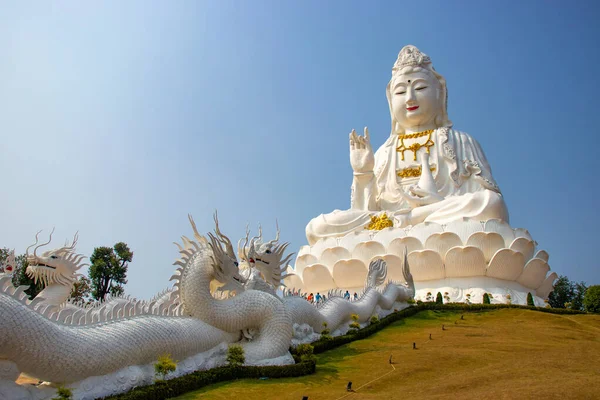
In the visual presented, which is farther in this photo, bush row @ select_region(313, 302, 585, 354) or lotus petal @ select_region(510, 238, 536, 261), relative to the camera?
lotus petal @ select_region(510, 238, 536, 261)

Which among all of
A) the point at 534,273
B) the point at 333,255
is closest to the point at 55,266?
the point at 333,255

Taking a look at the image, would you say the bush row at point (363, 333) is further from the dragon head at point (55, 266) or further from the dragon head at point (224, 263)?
the dragon head at point (55, 266)

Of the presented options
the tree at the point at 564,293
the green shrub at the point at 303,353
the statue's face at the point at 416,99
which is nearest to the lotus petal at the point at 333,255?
the statue's face at the point at 416,99

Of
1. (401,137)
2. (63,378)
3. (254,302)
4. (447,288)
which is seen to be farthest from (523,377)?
(401,137)

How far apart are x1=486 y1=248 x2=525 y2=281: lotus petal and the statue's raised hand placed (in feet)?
20.9

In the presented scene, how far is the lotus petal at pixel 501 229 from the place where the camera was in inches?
734

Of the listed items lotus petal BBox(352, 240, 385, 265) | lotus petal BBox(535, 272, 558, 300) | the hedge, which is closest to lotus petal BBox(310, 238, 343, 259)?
lotus petal BBox(352, 240, 385, 265)

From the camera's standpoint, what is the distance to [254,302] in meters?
9.05

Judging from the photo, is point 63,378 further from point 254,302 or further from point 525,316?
point 525,316

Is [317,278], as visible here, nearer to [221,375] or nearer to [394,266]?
[394,266]

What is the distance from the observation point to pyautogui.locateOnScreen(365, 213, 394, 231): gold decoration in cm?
2089

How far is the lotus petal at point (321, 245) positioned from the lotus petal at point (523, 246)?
6048 millimetres

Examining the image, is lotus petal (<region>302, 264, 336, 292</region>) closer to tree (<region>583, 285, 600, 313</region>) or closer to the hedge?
the hedge

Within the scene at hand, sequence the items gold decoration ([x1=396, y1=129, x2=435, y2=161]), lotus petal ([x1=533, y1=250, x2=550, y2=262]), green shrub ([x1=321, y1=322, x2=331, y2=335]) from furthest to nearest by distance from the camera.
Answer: gold decoration ([x1=396, y1=129, x2=435, y2=161]), lotus petal ([x1=533, y1=250, x2=550, y2=262]), green shrub ([x1=321, y1=322, x2=331, y2=335])
